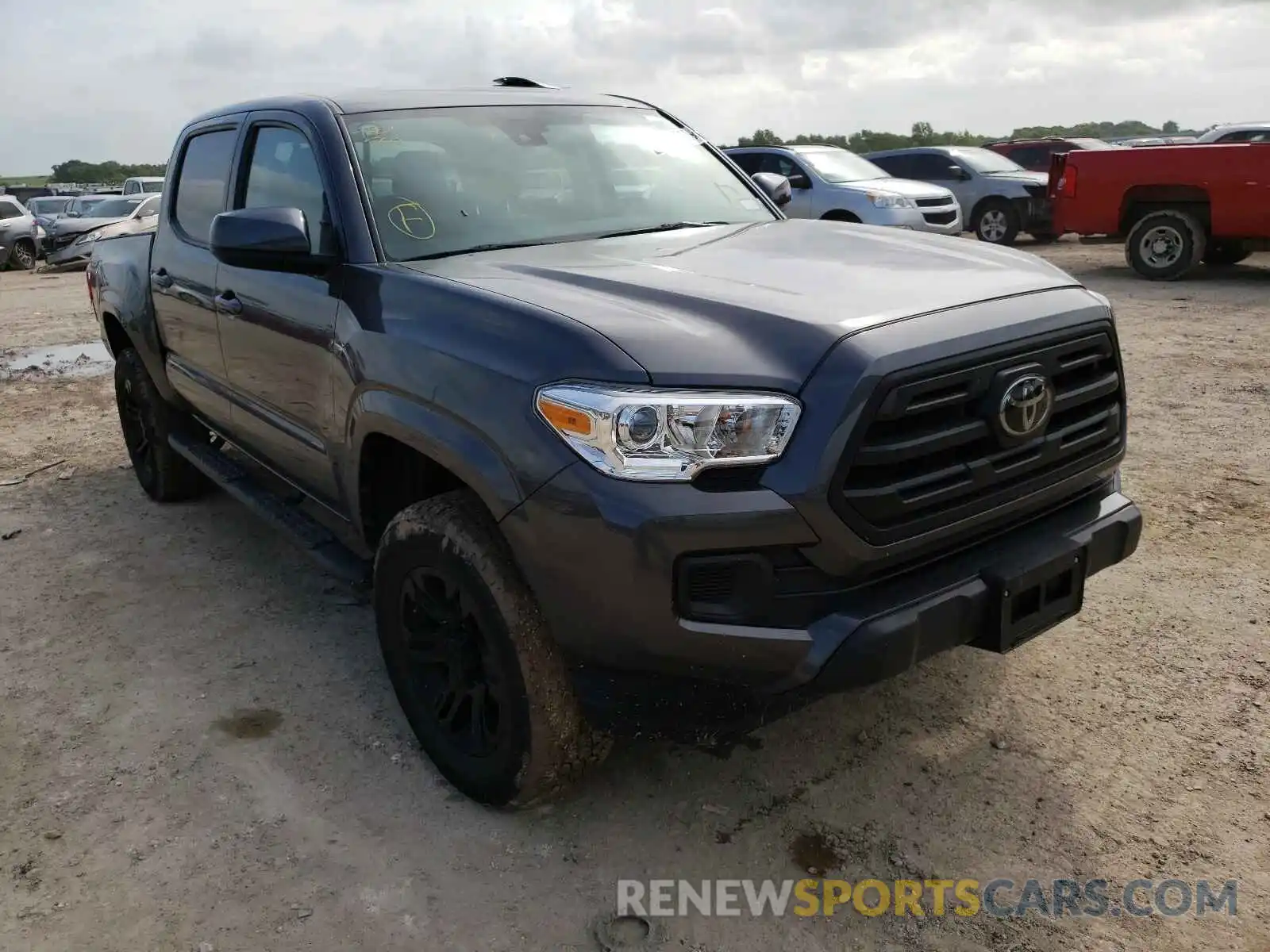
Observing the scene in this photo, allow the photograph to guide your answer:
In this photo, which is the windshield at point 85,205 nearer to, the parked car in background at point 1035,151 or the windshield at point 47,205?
the windshield at point 47,205

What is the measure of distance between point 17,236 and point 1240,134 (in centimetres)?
2172

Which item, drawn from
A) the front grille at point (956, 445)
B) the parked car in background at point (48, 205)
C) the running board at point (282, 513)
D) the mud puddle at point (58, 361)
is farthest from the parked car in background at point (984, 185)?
the parked car in background at point (48, 205)

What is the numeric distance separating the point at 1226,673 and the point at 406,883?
2566 millimetres

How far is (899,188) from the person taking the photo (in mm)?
13281

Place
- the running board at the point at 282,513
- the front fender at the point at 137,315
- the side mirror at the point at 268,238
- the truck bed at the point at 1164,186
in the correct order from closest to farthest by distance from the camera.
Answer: the side mirror at the point at 268,238 → the running board at the point at 282,513 → the front fender at the point at 137,315 → the truck bed at the point at 1164,186

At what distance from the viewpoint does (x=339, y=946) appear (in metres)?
2.38

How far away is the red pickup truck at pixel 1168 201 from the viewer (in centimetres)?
1064

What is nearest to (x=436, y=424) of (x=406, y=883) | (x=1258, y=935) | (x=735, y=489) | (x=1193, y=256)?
(x=735, y=489)

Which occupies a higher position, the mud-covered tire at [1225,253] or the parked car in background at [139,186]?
the parked car in background at [139,186]

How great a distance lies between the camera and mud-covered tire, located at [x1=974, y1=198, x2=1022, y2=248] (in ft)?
50.6

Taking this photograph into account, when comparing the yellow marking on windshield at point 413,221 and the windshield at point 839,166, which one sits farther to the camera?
the windshield at point 839,166

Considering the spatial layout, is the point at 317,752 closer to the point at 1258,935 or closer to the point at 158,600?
the point at 158,600

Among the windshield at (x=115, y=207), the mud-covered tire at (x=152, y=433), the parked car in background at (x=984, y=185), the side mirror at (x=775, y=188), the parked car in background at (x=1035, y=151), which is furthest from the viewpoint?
the windshield at (x=115, y=207)

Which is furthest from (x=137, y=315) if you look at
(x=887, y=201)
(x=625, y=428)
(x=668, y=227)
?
(x=887, y=201)
